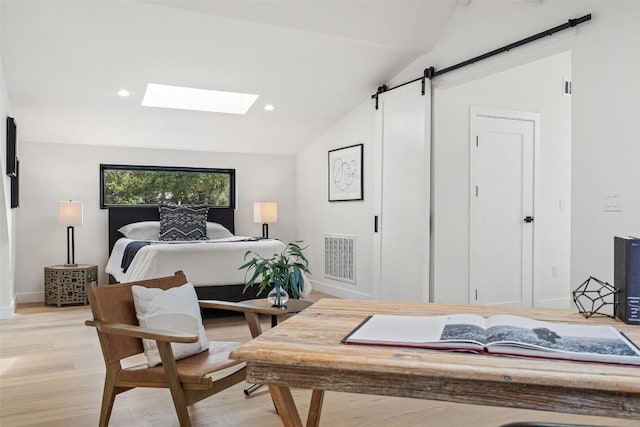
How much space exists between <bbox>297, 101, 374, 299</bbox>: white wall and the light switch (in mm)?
2879

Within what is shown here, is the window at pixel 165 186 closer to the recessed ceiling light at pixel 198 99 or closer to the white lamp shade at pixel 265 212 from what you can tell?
the white lamp shade at pixel 265 212

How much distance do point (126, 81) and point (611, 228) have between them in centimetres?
426

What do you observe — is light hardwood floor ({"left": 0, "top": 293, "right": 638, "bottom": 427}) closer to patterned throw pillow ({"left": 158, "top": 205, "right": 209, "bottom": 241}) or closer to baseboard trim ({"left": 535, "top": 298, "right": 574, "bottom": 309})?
patterned throw pillow ({"left": 158, "top": 205, "right": 209, "bottom": 241})

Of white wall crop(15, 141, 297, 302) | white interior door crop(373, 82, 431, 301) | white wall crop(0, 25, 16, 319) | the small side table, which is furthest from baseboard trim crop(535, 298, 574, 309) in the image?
white wall crop(0, 25, 16, 319)

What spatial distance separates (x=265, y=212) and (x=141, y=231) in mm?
1588

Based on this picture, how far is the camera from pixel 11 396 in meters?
2.88

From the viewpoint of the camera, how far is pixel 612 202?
307 centimetres

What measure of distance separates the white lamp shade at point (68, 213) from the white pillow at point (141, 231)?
1.88 feet

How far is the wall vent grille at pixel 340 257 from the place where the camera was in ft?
20.0

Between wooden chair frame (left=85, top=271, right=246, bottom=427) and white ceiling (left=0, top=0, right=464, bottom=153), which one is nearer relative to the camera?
wooden chair frame (left=85, top=271, right=246, bottom=427)

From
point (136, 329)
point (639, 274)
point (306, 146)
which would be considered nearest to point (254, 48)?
point (306, 146)

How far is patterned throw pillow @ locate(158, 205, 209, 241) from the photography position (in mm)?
6113

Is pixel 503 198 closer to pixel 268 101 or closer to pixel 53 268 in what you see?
pixel 268 101

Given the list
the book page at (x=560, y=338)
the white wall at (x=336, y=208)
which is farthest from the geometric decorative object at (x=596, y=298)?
the white wall at (x=336, y=208)
